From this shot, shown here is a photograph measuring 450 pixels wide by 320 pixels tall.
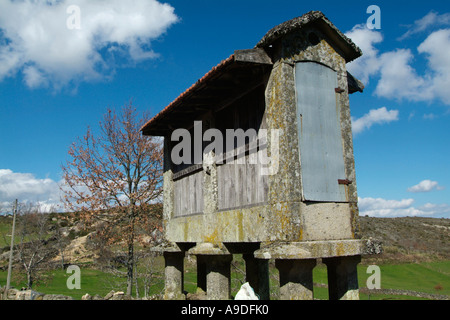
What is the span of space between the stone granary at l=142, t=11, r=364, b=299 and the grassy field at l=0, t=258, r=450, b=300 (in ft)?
39.0

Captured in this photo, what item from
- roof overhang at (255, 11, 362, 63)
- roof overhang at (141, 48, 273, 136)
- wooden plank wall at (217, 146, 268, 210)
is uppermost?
roof overhang at (255, 11, 362, 63)

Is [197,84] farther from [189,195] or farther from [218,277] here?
[218,277]

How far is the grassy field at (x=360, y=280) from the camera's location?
1756 cm

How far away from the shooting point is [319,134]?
4965 millimetres

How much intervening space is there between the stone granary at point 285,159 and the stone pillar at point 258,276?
2.03 meters

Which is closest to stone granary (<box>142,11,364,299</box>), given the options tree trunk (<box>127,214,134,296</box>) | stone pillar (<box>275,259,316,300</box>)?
stone pillar (<box>275,259,316,300</box>)

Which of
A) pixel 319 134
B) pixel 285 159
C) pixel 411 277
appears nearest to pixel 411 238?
pixel 411 277

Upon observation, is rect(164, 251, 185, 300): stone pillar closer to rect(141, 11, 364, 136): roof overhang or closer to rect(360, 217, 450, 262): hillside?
rect(141, 11, 364, 136): roof overhang

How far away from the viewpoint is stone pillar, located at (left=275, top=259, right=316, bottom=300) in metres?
4.44
